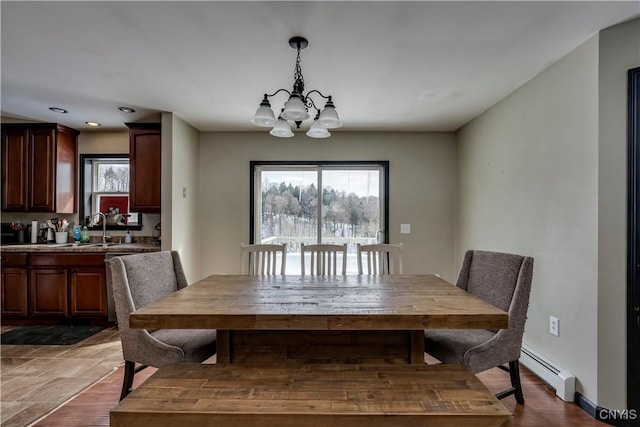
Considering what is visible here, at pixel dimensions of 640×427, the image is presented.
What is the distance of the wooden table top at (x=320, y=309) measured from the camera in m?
1.51

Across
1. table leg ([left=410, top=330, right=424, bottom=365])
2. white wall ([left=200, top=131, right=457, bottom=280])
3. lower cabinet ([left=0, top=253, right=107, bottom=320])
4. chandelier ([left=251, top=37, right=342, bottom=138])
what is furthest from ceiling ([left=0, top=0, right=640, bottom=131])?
table leg ([left=410, top=330, right=424, bottom=365])

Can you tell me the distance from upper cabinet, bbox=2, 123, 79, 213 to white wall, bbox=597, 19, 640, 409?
5255 mm

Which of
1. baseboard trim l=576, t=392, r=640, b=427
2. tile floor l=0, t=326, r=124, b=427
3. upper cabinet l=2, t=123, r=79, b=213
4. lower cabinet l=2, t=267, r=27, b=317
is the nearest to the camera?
baseboard trim l=576, t=392, r=640, b=427

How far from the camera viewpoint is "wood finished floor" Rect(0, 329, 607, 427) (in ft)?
6.82

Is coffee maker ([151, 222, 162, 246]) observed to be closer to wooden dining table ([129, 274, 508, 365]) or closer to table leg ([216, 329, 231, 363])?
wooden dining table ([129, 274, 508, 365])

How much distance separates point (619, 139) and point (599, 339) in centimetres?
119

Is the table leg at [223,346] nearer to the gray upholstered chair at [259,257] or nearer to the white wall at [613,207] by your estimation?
the gray upholstered chair at [259,257]

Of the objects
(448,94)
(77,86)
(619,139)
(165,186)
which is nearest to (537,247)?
(619,139)

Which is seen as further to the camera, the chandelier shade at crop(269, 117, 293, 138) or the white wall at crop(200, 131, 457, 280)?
the white wall at crop(200, 131, 457, 280)

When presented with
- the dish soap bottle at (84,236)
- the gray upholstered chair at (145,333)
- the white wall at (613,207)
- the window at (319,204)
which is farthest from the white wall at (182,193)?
the white wall at (613,207)

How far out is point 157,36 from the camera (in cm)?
214

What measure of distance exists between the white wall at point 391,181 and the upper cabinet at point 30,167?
5.52 feet

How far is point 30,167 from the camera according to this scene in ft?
13.2

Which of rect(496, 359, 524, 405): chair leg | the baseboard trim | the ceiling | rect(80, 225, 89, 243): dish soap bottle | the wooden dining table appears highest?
the ceiling
